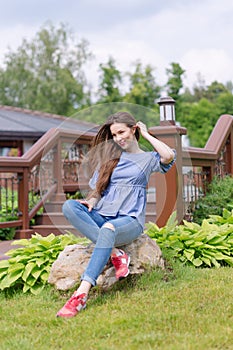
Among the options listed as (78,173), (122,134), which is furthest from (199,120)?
(122,134)

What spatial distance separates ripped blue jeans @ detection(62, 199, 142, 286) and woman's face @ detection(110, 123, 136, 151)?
1.78 ft

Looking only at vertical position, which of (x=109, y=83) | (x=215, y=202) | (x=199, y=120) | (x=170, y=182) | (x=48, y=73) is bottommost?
(x=215, y=202)

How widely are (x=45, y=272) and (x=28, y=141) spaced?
45.9ft

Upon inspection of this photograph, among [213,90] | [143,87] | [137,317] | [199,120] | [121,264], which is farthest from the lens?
[213,90]

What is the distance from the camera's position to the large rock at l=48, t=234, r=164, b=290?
3.84 m

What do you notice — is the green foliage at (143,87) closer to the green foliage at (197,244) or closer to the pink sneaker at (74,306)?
the green foliage at (197,244)

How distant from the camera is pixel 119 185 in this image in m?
4.01

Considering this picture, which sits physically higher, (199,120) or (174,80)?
(174,80)

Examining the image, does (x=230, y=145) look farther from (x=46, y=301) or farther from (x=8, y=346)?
(x=8, y=346)

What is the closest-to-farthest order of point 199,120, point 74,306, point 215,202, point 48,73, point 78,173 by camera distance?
point 74,306
point 78,173
point 215,202
point 199,120
point 48,73

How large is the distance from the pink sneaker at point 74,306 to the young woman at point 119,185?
0.38 m

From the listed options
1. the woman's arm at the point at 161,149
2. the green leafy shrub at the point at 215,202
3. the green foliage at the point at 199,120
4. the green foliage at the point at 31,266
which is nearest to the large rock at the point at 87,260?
the green foliage at the point at 31,266

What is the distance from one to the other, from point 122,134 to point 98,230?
2.42 feet

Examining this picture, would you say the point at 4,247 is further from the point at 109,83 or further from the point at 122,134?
the point at 109,83
